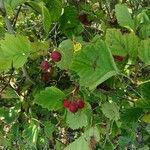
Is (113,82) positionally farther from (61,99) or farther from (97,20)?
(97,20)

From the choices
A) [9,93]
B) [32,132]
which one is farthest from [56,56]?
[32,132]

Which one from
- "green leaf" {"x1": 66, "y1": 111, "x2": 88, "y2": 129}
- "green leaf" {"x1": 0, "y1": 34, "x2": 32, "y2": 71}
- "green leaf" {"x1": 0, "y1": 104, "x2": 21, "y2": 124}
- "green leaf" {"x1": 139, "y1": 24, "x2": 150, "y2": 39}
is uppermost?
"green leaf" {"x1": 139, "y1": 24, "x2": 150, "y2": 39}

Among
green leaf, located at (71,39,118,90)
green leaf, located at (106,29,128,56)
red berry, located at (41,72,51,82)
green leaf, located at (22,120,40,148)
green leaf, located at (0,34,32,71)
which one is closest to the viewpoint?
green leaf, located at (71,39,118,90)

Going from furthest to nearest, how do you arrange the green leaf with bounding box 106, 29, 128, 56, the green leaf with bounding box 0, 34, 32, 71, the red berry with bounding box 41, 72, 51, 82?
the red berry with bounding box 41, 72, 51, 82 < the green leaf with bounding box 0, 34, 32, 71 < the green leaf with bounding box 106, 29, 128, 56

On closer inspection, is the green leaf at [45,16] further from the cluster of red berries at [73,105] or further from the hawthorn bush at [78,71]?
the cluster of red berries at [73,105]

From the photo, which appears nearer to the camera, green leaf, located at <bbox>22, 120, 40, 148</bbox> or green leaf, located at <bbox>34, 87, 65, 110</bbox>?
green leaf, located at <bbox>34, 87, 65, 110</bbox>

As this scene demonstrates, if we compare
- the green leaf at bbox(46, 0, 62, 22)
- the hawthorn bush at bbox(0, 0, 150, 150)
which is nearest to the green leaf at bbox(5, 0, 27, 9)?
the hawthorn bush at bbox(0, 0, 150, 150)

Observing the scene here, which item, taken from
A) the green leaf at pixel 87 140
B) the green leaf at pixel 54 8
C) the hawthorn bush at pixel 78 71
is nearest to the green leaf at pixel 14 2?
the hawthorn bush at pixel 78 71

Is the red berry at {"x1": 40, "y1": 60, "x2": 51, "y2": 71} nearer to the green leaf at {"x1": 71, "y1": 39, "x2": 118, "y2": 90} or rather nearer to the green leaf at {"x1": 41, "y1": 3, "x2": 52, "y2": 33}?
the green leaf at {"x1": 41, "y1": 3, "x2": 52, "y2": 33}

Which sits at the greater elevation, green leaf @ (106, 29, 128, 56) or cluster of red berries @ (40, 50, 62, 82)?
green leaf @ (106, 29, 128, 56)
